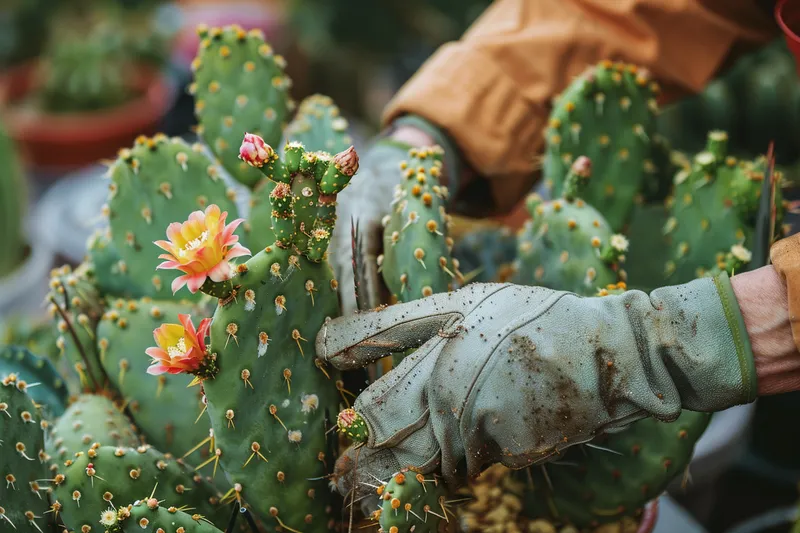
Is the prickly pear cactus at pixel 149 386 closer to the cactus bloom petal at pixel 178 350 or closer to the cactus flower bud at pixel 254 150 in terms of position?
the cactus bloom petal at pixel 178 350

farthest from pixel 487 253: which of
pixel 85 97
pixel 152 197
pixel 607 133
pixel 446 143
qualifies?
pixel 85 97

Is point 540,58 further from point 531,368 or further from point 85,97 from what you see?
point 85,97

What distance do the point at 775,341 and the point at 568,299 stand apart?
263 millimetres

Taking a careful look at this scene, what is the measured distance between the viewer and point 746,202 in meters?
1.33

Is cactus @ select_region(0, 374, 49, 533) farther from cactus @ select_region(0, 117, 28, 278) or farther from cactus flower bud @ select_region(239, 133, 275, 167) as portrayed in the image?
cactus @ select_region(0, 117, 28, 278)

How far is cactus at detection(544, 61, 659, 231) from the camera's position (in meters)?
1.43

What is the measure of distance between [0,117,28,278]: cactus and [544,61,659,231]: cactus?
2002mm

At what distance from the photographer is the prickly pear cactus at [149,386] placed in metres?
1.27

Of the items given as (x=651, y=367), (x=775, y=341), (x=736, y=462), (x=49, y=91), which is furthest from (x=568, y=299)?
(x=49, y=91)

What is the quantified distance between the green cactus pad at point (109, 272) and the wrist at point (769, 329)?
3.14 feet

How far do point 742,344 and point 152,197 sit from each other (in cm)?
94

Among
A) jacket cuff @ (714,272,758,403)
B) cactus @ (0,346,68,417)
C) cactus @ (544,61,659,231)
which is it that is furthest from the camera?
cactus @ (544,61,659,231)

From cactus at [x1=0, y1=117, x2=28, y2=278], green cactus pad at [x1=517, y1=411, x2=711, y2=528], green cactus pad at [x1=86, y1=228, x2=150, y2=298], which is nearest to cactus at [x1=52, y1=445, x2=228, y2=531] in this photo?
green cactus pad at [x1=86, y1=228, x2=150, y2=298]

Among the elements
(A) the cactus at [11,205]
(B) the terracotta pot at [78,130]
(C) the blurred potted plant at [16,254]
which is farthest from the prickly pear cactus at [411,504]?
(B) the terracotta pot at [78,130]
